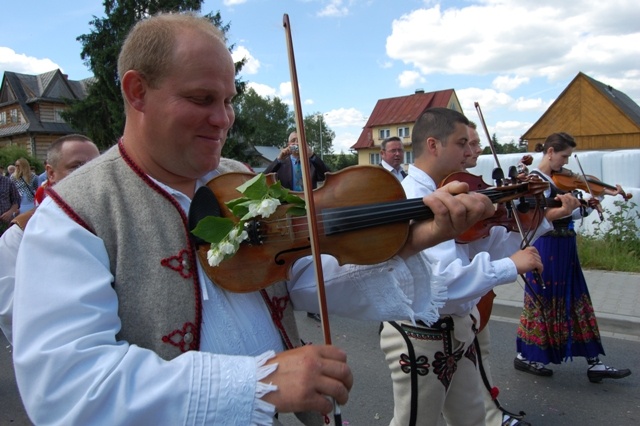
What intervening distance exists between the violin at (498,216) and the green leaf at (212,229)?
1580 millimetres

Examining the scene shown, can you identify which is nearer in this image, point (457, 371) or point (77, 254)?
point (77, 254)

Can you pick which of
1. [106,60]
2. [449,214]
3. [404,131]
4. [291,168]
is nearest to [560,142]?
[291,168]

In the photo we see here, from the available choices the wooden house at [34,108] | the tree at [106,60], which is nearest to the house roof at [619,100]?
the tree at [106,60]

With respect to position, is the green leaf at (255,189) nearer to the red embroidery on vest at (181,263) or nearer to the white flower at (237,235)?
the white flower at (237,235)

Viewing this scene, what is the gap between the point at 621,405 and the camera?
12.1ft

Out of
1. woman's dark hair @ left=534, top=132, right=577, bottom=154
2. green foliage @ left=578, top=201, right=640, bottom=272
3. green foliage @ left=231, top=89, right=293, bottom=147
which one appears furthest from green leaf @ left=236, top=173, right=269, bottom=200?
green foliage @ left=231, top=89, right=293, bottom=147

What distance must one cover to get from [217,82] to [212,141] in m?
0.16

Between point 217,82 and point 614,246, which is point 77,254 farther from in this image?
point 614,246

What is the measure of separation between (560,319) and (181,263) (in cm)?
393

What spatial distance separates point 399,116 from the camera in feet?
140

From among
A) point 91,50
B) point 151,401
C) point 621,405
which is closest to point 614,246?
point 621,405

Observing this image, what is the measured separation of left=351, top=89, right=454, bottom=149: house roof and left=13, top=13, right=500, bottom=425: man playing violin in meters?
40.3

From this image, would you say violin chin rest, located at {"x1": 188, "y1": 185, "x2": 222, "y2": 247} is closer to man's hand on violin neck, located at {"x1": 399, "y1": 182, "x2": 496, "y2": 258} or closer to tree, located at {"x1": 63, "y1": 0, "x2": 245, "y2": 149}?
man's hand on violin neck, located at {"x1": 399, "y1": 182, "x2": 496, "y2": 258}

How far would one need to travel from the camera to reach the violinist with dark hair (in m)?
4.11
